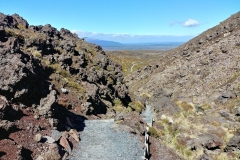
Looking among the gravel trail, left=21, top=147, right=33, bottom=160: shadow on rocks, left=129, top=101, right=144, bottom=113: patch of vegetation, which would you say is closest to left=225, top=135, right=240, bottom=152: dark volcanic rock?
the gravel trail

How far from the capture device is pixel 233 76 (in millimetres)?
45406

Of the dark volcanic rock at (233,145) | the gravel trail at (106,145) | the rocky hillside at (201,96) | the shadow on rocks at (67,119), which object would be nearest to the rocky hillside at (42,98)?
the shadow on rocks at (67,119)

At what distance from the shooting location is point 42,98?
834 inches

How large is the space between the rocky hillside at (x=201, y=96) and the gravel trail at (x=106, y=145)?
4.34 metres

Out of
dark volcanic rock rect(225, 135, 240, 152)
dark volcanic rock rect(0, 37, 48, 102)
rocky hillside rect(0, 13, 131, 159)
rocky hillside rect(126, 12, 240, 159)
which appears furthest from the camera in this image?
rocky hillside rect(126, 12, 240, 159)

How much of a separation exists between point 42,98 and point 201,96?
106 ft

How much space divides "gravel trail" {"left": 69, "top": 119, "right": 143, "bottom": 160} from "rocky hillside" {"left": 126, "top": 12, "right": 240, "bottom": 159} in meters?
4.34

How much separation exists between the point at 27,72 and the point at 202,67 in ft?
142

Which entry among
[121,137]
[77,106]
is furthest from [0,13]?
[121,137]

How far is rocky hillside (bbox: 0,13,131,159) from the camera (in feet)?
51.1

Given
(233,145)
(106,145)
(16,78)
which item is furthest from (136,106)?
(16,78)

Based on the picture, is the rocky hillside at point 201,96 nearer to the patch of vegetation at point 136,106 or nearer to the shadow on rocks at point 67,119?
the patch of vegetation at point 136,106

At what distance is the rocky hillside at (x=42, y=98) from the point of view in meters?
15.6

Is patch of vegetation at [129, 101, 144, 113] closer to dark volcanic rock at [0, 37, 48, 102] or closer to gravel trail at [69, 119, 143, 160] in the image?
gravel trail at [69, 119, 143, 160]
